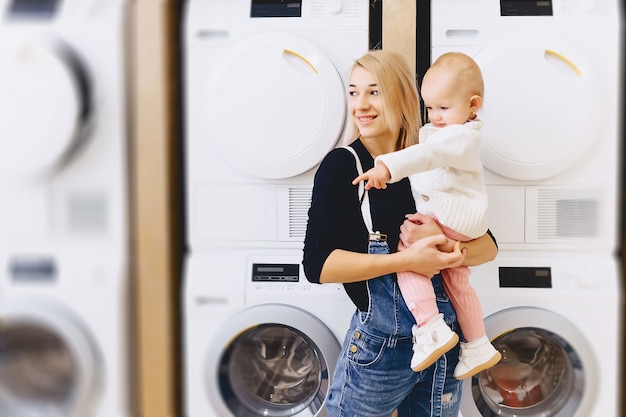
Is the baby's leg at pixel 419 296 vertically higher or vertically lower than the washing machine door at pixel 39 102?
lower

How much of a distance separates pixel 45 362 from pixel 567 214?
58.9 inches

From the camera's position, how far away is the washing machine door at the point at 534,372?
1389mm

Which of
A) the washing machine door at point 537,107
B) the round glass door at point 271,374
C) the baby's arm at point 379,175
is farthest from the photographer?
the round glass door at point 271,374

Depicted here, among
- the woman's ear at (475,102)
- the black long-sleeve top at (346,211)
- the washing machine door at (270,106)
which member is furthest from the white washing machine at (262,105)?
the woman's ear at (475,102)

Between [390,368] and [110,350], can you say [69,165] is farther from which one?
[390,368]

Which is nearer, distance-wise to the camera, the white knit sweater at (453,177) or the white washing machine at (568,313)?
the white knit sweater at (453,177)

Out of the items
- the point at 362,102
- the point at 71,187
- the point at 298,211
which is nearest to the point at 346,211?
the point at 298,211

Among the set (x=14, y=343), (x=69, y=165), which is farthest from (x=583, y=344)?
(x=14, y=343)

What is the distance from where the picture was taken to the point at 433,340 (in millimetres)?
1247

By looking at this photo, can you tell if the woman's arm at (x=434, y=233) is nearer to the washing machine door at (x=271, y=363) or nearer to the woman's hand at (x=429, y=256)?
the woman's hand at (x=429, y=256)

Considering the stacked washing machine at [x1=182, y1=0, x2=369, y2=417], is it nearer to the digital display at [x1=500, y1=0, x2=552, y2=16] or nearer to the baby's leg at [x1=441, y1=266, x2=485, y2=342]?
the baby's leg at [x1=441, y1=266, x2=485, y2=342]

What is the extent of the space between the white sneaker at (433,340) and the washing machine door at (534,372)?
0.19 metres

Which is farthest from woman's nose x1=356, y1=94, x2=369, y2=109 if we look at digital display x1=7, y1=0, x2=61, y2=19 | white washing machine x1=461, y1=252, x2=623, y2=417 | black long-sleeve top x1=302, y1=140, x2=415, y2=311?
digital display x1=7, y1=0, x2=61, y2=19

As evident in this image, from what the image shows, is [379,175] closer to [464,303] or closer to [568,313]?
[464,303]
